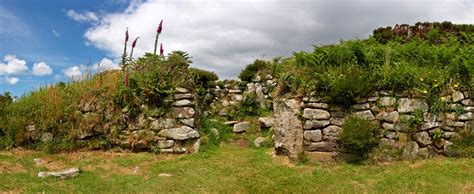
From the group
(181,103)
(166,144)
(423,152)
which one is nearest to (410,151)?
(423,152)

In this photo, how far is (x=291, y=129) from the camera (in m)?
8.84

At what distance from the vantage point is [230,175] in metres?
7.89

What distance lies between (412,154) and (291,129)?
244cm

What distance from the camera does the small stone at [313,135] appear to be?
8.60m

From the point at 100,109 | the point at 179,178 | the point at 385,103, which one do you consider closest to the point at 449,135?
the point at 385,103

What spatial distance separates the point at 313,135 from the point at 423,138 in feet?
7.14

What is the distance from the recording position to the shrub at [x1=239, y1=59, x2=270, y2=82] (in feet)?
46.6

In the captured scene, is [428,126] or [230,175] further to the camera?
[428,126]

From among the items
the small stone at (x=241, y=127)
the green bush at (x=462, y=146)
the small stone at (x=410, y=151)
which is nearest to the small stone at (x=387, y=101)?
the small stone at (x=410, y=151)

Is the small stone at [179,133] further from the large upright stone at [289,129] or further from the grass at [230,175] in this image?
the large upright stone at [289,129]

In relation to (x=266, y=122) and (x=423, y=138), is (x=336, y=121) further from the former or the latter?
(x=266, y=122)

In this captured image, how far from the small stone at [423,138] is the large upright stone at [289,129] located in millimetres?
2286

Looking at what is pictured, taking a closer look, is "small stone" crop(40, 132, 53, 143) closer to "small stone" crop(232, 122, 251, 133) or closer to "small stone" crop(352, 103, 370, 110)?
"small stone" crop(232, 122, 251, 133)

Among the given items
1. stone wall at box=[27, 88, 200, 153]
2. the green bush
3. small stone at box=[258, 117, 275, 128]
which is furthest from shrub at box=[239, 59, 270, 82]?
the green bush
